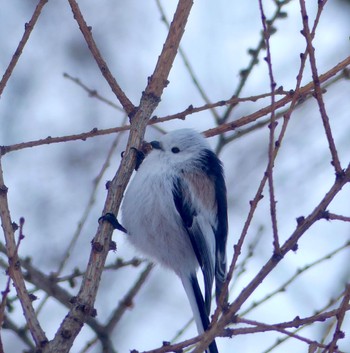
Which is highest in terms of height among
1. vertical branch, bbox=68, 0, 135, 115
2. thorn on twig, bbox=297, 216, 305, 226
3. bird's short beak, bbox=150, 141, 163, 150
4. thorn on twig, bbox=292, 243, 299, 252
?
bird's short beak, bbox=150, 141, 163, 150

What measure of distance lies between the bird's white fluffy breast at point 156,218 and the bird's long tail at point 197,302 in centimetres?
10

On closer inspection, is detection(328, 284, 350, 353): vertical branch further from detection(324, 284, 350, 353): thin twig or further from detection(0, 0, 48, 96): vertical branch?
detection(0, 0, 48, 96): vertical branch

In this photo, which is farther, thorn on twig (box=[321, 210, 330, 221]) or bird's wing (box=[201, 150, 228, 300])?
bird's wing (box=[201, 150, 228, 300])

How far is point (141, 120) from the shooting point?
2.73 meters

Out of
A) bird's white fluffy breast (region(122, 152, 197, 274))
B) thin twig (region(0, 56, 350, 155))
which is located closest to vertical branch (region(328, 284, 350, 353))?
thin twig (region(0, 56, 350, 155))

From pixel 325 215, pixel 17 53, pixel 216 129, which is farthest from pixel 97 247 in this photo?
pixel 216 129

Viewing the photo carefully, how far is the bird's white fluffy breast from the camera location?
3.17m

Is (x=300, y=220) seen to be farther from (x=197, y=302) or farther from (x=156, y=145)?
(x=156, y=145)

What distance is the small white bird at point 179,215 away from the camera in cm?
317

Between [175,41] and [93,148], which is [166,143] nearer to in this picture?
Result: [175,41]

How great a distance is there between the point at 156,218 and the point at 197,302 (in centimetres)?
45

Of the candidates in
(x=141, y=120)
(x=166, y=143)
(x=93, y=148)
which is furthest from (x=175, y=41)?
(x=93, y=148)

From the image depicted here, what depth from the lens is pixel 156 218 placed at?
3.20m

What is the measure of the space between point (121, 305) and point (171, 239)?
389mm
